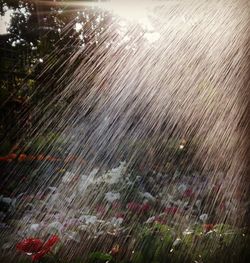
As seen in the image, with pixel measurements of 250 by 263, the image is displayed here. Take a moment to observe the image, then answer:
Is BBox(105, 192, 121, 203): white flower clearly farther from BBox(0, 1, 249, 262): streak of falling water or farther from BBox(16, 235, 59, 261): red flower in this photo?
BBox(16, 235, 59, 261): red flower

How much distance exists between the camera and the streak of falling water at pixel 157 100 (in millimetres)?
4090

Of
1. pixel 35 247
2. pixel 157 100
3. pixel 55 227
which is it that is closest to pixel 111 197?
pixel 55 227

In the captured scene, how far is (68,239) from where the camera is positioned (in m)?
2.18

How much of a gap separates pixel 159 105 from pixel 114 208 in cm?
667

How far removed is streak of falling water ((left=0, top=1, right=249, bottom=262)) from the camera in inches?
161

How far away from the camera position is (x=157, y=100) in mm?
9562

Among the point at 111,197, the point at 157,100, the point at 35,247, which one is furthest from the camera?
the point at 157,100

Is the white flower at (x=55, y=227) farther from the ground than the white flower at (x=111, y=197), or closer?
farther from the ground

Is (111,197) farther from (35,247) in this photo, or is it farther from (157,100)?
(157,100)

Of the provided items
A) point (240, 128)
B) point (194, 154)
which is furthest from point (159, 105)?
point (240, 128)

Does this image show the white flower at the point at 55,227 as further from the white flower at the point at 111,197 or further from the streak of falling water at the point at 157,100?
the white flower at the point at 111,197

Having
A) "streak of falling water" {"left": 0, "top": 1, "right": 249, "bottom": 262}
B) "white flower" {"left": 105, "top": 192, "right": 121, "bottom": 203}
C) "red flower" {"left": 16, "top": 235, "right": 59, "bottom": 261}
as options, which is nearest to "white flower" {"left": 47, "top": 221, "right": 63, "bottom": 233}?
"streak of falling water" {"left": 0, "top": 1, "right": 249, "bottom": 262}

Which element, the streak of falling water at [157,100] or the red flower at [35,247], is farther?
the streak of falling water at [157,100]

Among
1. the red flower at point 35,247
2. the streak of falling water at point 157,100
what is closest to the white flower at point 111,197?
the streak of falling water at point 157,100
